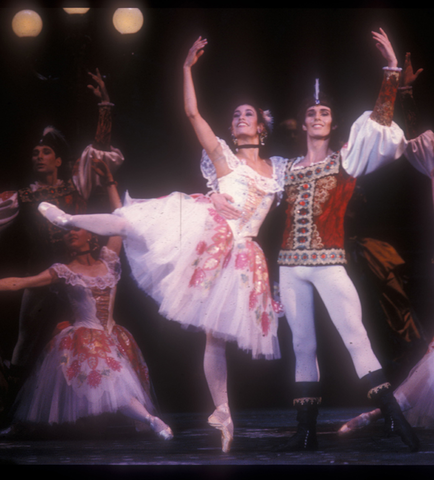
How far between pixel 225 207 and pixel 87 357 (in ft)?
3.70

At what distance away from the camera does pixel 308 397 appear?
2.93 m

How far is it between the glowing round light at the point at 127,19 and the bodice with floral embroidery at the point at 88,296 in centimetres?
147

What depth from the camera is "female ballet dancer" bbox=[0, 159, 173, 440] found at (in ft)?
10.6

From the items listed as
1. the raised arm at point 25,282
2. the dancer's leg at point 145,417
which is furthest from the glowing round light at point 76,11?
the dancer's leg at point 145,417

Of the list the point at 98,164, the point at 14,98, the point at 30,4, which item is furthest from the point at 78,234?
the point at 30,4

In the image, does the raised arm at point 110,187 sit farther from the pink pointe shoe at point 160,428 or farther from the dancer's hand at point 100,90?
the pink pointe shoe at point 160,428

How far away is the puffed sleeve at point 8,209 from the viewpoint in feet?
12.0

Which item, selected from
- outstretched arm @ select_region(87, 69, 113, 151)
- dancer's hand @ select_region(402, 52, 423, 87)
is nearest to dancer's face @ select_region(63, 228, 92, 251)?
outstretched arm @ select_region(87, 69, 113, 151)

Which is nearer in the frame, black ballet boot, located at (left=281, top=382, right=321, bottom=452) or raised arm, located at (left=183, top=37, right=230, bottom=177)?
black ballet boot, located at (left=281, top=382, right=321, bottom=452)

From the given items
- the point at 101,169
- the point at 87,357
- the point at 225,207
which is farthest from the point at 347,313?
the point at 101,169

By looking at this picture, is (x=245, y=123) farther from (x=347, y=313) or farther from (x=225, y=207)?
(x=347, y=313)

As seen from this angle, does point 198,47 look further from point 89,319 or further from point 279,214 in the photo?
point 89,319

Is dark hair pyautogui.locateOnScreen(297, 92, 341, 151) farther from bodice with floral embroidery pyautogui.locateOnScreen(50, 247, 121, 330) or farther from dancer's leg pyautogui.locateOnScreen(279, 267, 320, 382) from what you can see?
bodice with floral embroidery pyautogui.locateOnScreen(50, 247, 121, 330)

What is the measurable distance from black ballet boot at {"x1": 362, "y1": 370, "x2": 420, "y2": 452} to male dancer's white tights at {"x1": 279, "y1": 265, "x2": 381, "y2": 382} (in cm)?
5
